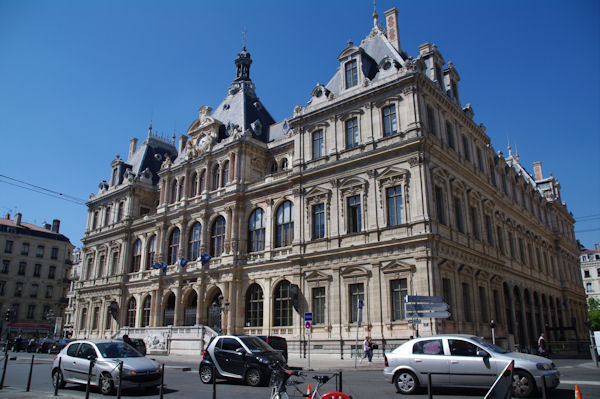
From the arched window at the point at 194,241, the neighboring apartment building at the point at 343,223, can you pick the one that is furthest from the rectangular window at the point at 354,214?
A: the arched window at the point at 194,241

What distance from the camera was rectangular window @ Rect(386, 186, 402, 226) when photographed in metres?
27.2

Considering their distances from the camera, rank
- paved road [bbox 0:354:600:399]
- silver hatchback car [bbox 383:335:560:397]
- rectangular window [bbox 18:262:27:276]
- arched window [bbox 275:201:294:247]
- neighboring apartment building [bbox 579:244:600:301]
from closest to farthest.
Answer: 1. silver hatchback car [bbox 383:335:560:397]
2. paved road [bbox 0:354:600:399]
3. arched window [bbox 275:201:294:247]
4. rectangular window [bbox 18:262:27:276]
5. neighboring apartment building [bbox 579:244:600:301]

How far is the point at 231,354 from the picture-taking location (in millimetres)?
16453

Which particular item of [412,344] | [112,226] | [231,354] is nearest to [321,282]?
[231,354]

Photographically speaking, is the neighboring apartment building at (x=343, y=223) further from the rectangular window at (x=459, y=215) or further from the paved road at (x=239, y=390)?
the paved road at (x=239, y=390)

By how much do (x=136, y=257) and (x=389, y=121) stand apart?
31.3 metres

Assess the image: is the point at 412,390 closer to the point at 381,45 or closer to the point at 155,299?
the point at 381,45

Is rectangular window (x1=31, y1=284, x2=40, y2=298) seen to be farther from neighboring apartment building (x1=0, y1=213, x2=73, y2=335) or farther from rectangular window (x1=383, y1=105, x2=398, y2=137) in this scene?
rectangular window (x1=383, y1=105, x2=398, y2=137)

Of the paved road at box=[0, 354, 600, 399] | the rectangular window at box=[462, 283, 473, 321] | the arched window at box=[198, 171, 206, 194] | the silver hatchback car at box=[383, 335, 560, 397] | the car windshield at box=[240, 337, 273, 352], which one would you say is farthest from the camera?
the arched window at box=[198, 171, 206, 194]

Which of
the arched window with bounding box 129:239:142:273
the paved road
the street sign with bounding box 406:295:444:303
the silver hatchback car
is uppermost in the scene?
the arched window with bounding box 129:239:142:273

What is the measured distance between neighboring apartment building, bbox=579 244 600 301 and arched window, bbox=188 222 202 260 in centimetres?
7870

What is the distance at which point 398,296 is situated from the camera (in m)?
A: 26.0

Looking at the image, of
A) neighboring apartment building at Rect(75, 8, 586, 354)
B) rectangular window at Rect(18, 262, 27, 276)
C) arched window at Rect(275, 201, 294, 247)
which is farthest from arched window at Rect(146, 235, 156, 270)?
rectangular window at Rect(18, 262, 27, 276)

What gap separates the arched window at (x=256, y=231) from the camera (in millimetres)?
35562
